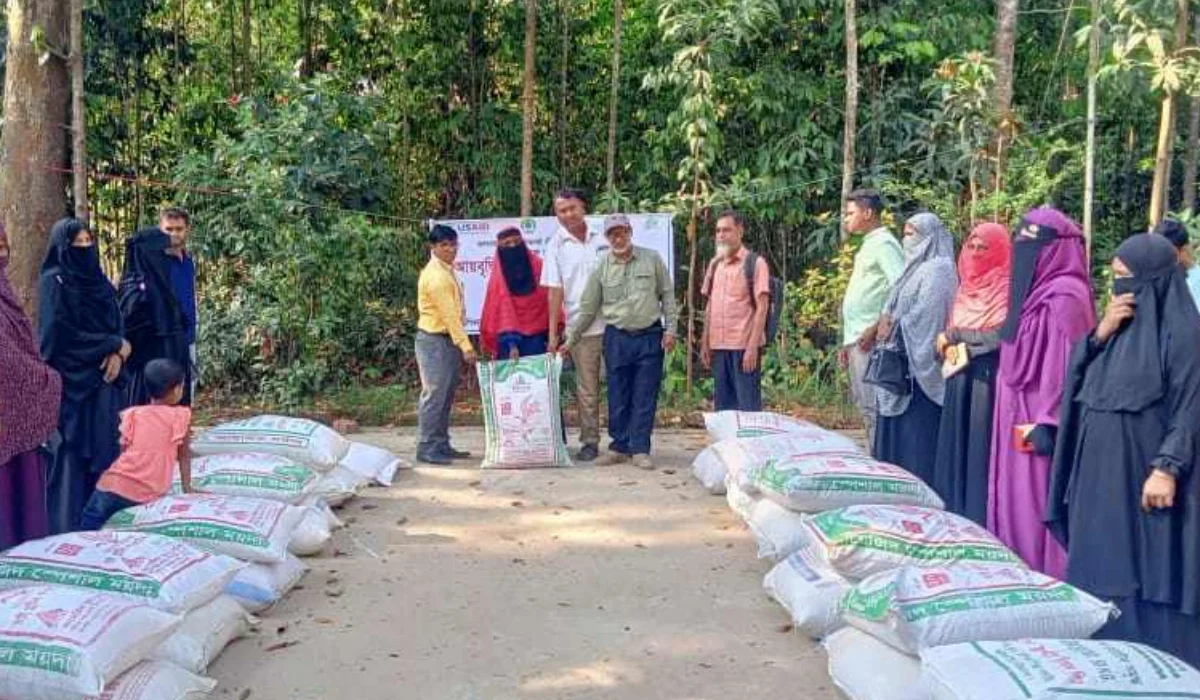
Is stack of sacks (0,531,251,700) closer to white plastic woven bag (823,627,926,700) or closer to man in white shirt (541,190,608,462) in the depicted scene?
white plastic woven bag (823,627,926,700)

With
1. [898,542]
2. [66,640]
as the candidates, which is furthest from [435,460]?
[66,640]

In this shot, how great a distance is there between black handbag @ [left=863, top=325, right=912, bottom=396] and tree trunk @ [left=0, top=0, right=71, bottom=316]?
6082 millimetres

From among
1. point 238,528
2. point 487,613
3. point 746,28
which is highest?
point 746,28

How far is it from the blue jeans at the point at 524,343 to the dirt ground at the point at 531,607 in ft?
3.35

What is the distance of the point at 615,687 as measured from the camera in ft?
12.3

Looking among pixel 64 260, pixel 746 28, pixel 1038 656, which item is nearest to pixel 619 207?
pixel 746 28

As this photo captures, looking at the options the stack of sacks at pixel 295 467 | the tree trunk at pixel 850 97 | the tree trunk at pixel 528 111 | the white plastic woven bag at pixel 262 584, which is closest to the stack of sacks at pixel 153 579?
the white plastic woven bag at pixel 262 584

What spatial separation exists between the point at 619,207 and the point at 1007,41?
3.47 m

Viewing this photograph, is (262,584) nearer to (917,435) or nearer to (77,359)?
(77,359)

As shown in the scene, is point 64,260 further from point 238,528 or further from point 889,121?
point 889,121

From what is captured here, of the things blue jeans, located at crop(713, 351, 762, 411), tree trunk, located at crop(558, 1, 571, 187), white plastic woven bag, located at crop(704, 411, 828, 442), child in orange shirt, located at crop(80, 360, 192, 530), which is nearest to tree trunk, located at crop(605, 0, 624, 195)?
tree trunk, located at crop(558, 1, 571, 187)

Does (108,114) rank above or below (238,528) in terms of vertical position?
above

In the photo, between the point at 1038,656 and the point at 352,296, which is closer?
the point at 1038,656

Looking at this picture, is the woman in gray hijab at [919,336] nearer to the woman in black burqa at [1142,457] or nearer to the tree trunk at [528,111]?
the woman in black burqa at [1142,457]
